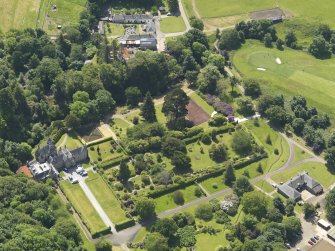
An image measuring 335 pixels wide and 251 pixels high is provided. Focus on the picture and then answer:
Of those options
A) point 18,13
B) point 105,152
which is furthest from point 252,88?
point 18,13

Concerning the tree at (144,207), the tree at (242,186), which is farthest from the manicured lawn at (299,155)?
the tree at (144,207)

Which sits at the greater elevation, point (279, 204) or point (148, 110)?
point (148, 110)

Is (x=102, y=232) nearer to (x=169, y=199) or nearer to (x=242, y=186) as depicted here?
(x=169, y=199)

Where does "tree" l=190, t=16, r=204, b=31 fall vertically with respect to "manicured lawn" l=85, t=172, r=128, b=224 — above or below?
above

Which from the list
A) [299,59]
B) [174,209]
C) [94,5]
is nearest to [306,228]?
[174,209]

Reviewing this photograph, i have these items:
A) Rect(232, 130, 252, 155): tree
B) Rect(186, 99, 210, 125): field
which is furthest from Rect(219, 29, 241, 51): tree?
Rect(232, 130, 252, 155): tree

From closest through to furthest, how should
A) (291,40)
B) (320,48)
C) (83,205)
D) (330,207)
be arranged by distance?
(330,207) < (83,205) < (320,48) < (291,40)

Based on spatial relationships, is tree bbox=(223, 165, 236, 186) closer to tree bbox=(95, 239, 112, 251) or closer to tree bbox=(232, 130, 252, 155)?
tree bbox=(232, 130, 252, 155)

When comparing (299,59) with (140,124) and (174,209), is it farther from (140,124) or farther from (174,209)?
(174,209)
